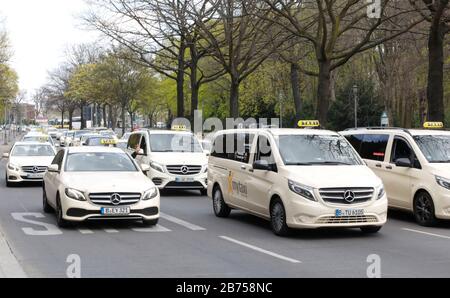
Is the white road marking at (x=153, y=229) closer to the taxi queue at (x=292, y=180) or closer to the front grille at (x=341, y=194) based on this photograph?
the taxi queue at (x=292, y=180)

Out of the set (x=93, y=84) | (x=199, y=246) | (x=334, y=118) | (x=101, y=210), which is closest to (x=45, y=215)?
(x=101, y=210)

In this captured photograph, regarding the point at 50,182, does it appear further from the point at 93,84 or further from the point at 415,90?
the point at 93,84

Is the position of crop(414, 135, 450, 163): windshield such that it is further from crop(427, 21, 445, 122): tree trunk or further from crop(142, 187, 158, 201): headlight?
crop(427, 21, 445, 122): tree trunk

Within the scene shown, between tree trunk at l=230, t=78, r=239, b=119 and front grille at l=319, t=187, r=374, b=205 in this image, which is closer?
front grille at l=319, t=187, r=374, b=205

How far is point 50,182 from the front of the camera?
14.6 metres

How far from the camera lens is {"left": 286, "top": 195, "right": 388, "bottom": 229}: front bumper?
11.6 metres

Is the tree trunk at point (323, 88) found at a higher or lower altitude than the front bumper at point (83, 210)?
higher

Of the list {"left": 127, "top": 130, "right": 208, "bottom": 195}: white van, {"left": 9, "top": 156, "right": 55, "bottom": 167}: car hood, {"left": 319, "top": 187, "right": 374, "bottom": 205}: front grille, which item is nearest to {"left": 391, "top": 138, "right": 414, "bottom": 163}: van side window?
{"left": 319, "top": 187, "right": 374, "bottom": 205}: front grille

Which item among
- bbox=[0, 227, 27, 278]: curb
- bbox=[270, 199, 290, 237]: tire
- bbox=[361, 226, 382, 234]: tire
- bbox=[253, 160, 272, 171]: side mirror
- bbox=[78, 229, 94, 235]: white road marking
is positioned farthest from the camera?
bbox=[253, 160, 272, 171]: side mirror

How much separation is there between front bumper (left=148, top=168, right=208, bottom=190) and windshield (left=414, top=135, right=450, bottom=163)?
738 centimetres

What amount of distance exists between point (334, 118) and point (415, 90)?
6.44 metres

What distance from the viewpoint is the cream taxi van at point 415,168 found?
44.6 ft

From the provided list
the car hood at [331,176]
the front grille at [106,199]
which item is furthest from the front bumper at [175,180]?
the car hood at [331,176]

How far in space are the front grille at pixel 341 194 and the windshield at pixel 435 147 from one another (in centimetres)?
290
